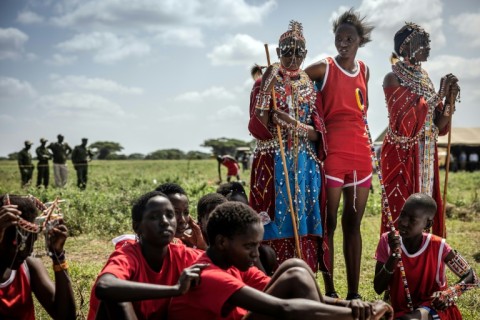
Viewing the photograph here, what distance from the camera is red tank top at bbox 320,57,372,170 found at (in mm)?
4984

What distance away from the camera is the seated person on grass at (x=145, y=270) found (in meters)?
2.99

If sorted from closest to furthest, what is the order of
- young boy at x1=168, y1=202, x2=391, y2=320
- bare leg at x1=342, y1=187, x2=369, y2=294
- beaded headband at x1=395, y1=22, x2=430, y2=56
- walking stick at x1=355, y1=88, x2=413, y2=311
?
young boy at x1=168, y1=202, x2=391, y2=320
walking stick at x1=355, y1=88, x2=413, y2=311
bare leg at x1=342, y1=187, x2=369, y2=294
beaded headband at x1=395, y1=22, x2=430, y2=56

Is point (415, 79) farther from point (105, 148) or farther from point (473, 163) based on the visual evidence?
point (105, 148)

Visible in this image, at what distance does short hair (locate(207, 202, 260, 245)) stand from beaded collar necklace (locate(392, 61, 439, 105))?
2.81 metres

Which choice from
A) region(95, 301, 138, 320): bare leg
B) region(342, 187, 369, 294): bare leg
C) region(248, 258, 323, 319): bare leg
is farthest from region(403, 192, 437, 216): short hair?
region(95, 301, 138, 320): bare leg

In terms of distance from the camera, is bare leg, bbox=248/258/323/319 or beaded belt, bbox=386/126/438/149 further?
beaded belt, bbox=386/126/438/149

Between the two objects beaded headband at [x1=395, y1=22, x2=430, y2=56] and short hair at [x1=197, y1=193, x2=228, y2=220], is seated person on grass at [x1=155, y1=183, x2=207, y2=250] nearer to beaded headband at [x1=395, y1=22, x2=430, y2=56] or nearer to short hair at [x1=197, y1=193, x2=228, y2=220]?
short hair at [x1=197, y1=193, x2=228, y2=220]

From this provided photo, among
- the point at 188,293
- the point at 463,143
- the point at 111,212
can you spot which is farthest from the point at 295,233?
the point at 463,143

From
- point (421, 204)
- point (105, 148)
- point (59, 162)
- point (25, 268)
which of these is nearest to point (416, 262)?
point (421, 204)

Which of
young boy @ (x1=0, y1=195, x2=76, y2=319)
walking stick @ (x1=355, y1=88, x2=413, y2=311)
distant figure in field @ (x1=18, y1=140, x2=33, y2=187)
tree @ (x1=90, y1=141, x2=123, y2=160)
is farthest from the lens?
tree @ (x1=90, y1=141, x2=123, y2=160)

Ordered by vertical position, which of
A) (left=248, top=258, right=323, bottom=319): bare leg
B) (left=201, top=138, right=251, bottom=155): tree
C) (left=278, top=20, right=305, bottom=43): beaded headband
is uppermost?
(left=201, top=138, right=251, bottom=155): tree

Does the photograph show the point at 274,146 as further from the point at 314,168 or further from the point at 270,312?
the point at 270,312

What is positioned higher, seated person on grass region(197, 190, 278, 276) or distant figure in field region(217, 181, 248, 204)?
distant figure in field region(217, 181, 248, 204)

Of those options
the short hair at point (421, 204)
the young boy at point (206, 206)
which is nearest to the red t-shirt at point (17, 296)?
the young boy at point (206, 206)
